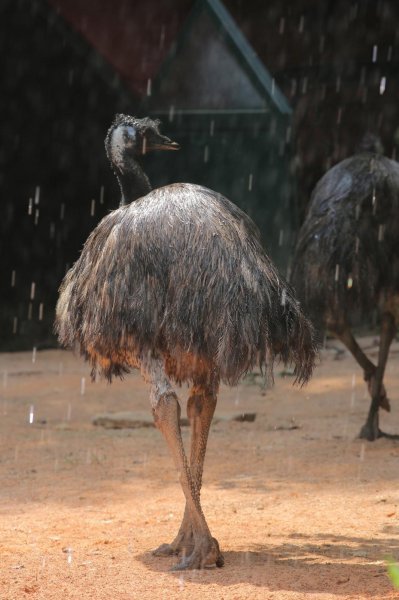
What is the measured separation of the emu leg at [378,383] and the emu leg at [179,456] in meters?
2.90

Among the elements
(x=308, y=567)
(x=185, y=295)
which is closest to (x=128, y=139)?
(x=185, y=295)

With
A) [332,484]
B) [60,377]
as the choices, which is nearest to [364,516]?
[332,484]

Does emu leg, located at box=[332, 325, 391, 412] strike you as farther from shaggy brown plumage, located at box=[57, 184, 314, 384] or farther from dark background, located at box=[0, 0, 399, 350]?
dark background, located at box=[0, 0, 399, 350]

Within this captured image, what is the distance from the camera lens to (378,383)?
23.0 ft

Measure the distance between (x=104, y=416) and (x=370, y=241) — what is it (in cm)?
237

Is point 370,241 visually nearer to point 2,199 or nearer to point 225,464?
point 225,464

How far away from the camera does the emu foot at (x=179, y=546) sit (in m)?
4.29

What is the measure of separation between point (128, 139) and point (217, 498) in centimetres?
198

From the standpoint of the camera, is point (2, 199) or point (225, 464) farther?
point (2, 199)

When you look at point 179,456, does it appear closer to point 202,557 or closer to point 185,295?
point 202,557

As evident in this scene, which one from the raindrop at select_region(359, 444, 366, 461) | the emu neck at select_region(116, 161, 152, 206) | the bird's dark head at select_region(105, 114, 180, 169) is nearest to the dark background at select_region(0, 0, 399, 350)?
the raindrop at select_region(359, 444, 366, 461)

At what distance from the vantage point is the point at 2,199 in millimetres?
11891

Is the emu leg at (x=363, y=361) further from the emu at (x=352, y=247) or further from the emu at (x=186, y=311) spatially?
the emu at (x=186, y=311)

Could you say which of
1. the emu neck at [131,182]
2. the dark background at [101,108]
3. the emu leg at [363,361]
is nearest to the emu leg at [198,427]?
the emu neck at [131,182]
